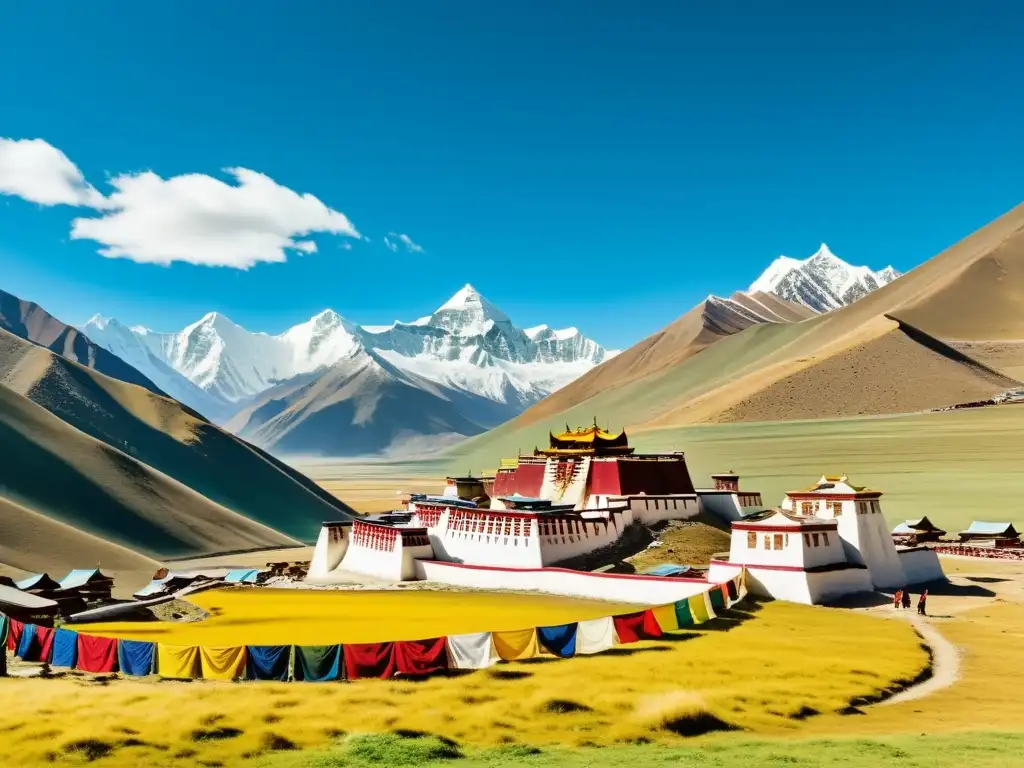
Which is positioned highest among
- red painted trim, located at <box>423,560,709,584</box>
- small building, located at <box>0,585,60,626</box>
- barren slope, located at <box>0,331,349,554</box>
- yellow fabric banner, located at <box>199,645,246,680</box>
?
barren slope, located at <box>0,331,349,554</box>

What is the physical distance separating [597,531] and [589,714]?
33.8 m

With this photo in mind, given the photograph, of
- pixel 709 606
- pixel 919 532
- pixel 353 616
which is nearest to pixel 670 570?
pixel 709 606

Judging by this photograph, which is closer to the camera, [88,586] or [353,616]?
[353,616]

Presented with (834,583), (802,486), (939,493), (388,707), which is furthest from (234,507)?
(388,707)

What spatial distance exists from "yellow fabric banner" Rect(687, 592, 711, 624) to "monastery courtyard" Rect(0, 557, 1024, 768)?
11.1 feet

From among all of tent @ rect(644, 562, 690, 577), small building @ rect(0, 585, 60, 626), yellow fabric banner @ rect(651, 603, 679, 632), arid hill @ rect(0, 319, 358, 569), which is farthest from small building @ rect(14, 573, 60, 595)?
tent @ rect(644, 562, 690, 577)

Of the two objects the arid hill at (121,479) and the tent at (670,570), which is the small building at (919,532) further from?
the arid hill at (121,479)

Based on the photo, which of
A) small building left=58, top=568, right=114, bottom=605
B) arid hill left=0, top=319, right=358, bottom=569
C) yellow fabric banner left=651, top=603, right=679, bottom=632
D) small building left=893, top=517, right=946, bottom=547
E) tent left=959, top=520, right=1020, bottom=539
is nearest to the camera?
yellow fabric banner left=651, top=603, right=679, bottom=632

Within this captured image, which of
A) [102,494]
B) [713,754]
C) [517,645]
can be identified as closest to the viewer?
[713,754]

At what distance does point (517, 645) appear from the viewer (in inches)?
1055

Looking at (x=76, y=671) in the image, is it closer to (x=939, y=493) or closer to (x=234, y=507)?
(x=939, y=493)

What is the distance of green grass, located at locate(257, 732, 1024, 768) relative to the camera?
1677cm

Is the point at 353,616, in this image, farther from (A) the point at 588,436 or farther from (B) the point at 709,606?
(A) the point at 588,436

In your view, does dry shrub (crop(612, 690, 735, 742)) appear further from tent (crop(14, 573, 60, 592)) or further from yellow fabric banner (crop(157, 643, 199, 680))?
tent (crop(14, 573, 60, 592))
